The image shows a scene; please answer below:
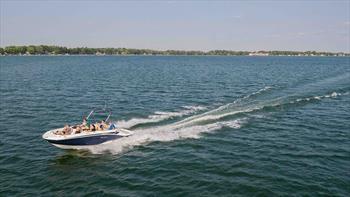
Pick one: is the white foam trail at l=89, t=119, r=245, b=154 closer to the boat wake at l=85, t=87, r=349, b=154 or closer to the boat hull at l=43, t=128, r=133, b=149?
the boat wake at l=85, t=87, r=349, b=154

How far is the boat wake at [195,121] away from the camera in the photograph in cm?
3137

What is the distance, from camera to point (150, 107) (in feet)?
150

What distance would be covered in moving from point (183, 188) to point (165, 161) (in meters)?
4.81

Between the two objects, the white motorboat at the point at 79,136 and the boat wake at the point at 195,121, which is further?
the boat wake at the point at 195,121

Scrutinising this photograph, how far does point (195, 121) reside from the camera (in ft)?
122

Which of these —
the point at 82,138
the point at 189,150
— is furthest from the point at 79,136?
the point at 189,150

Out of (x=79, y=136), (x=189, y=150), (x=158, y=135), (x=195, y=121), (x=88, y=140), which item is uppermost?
(x=79, y=136)

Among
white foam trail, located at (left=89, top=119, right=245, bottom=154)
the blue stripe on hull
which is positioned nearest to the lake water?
white foam trail, located at (left=89, top=119, right=245, bottom=154)

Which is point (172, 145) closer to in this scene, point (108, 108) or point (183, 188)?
point (183, 188)

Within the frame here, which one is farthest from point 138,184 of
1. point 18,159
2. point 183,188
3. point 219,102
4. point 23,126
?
point 219,102

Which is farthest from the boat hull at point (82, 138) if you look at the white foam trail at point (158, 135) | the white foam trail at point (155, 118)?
the white foam trail at point (155, 118)

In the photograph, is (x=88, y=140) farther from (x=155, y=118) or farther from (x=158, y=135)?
(x=155, y=118)

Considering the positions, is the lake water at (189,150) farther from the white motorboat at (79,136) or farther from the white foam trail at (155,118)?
the white motorboat at (79,136)

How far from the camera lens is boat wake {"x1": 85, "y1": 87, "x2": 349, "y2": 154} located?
103ft
